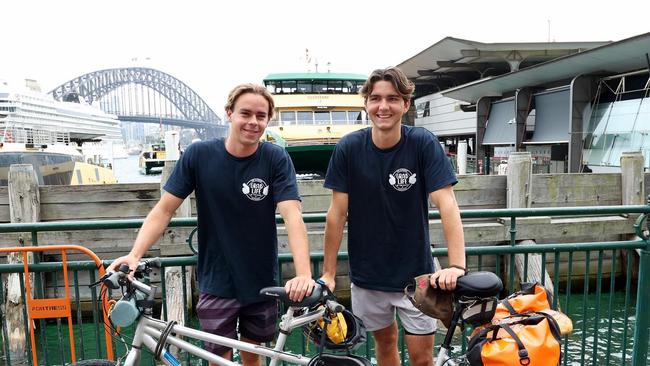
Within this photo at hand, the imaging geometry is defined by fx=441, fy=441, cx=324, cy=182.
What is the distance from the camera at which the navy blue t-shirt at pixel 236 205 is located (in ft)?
7.68

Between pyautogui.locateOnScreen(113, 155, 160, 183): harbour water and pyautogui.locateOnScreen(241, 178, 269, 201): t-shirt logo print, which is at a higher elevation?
pyautogui.locateOnScreen(241, 178, 269, 201): t-shirt logo print

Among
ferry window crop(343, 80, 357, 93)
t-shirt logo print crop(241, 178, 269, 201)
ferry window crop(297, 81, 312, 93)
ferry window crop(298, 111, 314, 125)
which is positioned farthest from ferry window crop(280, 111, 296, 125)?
t-shirt logo print crop(241, 178, 269, 201)

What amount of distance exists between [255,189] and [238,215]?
17 cm

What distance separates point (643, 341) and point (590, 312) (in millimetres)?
5153

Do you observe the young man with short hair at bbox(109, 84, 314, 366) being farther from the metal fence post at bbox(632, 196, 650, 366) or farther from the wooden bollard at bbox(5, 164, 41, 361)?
the wooden bollard at bbox(5, 164, 41, 361)

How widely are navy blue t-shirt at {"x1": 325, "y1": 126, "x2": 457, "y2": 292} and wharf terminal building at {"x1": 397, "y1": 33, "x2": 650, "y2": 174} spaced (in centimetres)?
1328

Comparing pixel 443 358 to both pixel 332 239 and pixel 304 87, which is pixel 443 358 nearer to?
pixel 332 239

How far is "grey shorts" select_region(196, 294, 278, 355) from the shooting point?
7.95 feet

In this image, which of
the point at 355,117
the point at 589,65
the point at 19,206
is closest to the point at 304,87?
the point at 355,117

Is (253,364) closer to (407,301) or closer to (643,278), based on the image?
(407,301)

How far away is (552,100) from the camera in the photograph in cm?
1919

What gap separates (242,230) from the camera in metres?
2.37

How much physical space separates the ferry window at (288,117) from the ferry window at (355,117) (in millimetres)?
2194

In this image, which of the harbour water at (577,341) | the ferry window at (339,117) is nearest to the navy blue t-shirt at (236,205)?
the harbour water at (577,341)
